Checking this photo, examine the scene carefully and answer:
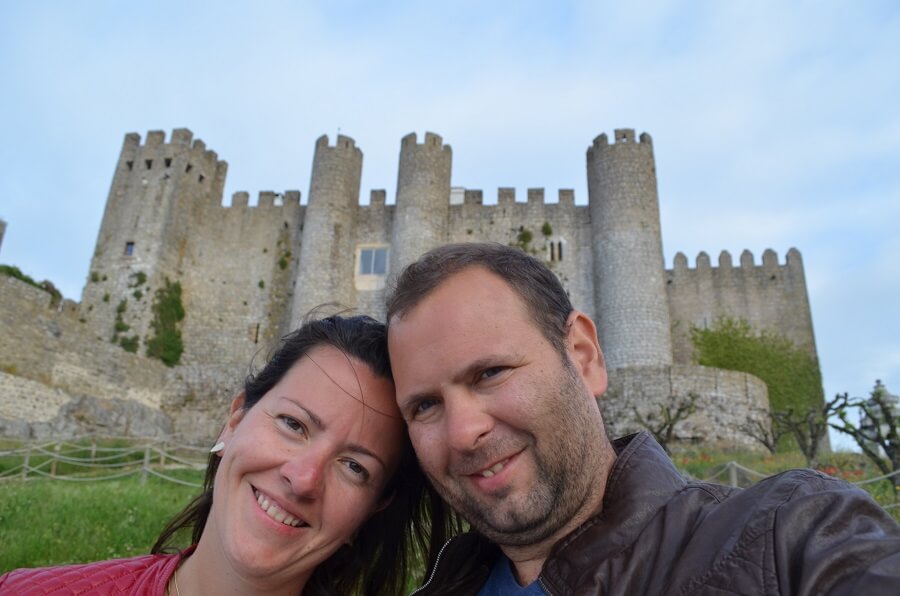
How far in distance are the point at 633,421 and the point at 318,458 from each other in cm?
1747

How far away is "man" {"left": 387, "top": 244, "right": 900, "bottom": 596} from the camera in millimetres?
1264

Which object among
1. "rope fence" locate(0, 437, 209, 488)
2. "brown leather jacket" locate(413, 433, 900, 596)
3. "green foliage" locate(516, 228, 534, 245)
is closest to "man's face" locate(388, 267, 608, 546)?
"brown leather jacket" locate(413, 433, 900, 596)

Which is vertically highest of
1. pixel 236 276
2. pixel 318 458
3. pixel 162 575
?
pixel 236 276

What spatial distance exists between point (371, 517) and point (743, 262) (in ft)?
94.2

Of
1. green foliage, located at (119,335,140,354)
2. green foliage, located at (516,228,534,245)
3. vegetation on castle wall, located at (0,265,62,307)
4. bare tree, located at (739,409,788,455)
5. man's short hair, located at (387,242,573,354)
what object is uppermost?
green foliage, located at (516,228,534,245)

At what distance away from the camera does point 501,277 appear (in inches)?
75.3

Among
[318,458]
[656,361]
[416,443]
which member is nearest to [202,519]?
[318,458]

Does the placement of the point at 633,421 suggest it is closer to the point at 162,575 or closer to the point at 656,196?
the point at 656,196

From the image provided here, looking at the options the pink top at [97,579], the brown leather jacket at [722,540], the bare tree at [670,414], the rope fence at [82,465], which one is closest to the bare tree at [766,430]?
the bare tree at [670,414]

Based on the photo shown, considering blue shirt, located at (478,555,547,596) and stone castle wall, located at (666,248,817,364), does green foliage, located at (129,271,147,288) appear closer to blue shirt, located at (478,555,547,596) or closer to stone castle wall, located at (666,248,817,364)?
stone castle wall, located at (666,248,817,364)

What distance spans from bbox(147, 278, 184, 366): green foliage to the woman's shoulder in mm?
23855

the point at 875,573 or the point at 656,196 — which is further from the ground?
the point at 656,196

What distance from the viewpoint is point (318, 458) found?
200 cm

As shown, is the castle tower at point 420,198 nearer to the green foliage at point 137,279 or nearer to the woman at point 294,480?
the green foliage at point 137,279
